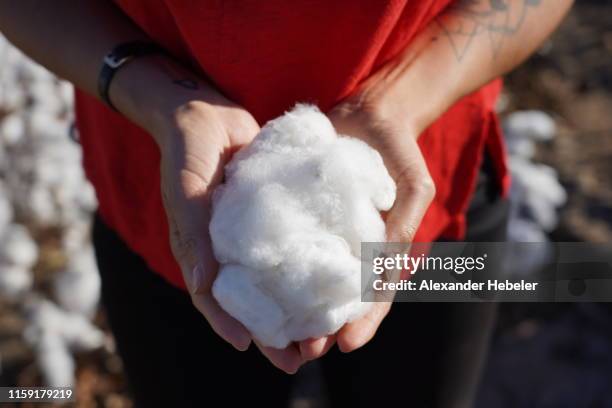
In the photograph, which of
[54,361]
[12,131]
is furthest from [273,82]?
[12,131]

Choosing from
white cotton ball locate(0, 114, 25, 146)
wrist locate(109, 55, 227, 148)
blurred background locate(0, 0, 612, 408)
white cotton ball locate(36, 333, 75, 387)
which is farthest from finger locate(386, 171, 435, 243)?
white cotton ball locate(0, 114, 25, 146)

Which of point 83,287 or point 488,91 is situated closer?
point 488,91

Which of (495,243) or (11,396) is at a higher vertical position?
(495,243)

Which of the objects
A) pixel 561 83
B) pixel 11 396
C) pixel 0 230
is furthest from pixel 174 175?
pixel 561 83

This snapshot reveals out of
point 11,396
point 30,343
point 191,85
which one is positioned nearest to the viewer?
point 191,85

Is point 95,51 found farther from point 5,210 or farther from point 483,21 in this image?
point 5,210

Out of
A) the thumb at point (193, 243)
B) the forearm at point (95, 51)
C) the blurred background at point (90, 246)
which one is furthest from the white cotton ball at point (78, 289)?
the thumb at point (193, 243)

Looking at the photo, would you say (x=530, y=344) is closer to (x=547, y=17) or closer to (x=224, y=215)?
(x=547, y=17)

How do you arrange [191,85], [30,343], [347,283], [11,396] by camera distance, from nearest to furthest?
[347,283] → [191,85] → [11,396] → [30,343]

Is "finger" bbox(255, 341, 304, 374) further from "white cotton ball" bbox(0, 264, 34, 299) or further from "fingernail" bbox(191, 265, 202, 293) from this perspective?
"white cotton ball" bbox(0, 264, 34, 299)
